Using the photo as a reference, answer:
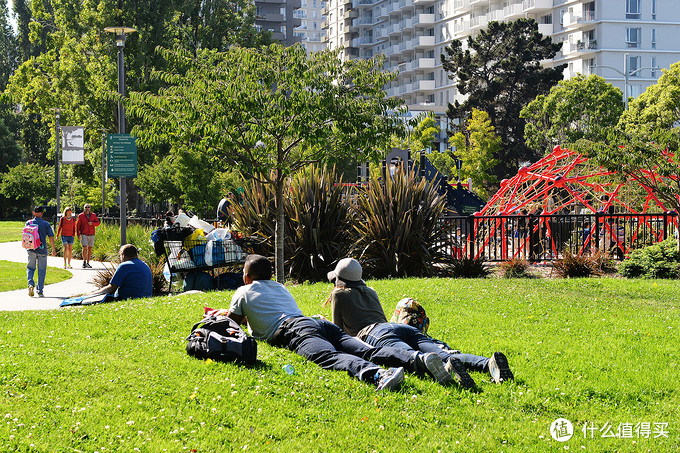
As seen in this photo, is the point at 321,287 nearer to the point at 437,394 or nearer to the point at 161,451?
the point at 437,394

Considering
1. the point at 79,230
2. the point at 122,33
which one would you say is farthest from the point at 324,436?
the point at 79,230

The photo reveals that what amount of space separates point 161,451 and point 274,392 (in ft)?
4.79

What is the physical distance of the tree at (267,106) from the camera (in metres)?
11.5

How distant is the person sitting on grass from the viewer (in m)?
11.6

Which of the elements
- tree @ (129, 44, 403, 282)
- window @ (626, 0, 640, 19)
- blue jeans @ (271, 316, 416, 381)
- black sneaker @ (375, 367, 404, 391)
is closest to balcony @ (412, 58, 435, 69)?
window @ (626, 0, 640, 19)

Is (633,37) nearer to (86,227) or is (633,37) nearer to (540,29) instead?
(540,29)

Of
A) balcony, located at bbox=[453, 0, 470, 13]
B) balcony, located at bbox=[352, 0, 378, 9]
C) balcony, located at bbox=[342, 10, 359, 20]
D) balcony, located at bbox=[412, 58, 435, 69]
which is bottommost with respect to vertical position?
balcony, located at bbox=[412, 58, 435, 69]

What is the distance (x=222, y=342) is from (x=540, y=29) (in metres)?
79.0

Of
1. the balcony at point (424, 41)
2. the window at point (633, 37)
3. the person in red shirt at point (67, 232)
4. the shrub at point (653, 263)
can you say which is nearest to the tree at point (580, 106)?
the window at point (633, 37)

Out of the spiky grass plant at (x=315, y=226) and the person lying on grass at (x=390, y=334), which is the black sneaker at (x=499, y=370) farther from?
the spiky grass plant at (x=315, y=226)

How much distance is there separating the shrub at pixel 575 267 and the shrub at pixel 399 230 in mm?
2256

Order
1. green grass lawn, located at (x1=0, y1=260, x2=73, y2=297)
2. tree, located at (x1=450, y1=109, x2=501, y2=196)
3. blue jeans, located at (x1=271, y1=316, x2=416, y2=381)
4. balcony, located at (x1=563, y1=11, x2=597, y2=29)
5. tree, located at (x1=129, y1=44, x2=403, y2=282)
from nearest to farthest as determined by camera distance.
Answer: blue jeans, located at (x1=271, y1=316, x2=416, y2=381), tree, located at (x1=129, y1=44, x2=403, y2=282), green grass lawn, located at (x1=0, y1=260, x2=73, y2=297), tree, located at (x1=450, y1=109, x2=501, y2=196), balcony, located at (x1=563, y1=11, x2=597, y2=29)

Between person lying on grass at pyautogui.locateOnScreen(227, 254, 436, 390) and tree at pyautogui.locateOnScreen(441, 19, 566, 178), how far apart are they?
186 feet

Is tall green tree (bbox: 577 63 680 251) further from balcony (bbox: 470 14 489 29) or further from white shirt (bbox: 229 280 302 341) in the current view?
balcony (bbox: 470 14 489 29)
